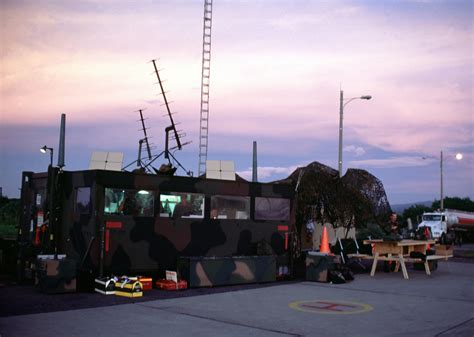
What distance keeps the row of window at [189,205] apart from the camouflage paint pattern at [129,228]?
0.34 ft

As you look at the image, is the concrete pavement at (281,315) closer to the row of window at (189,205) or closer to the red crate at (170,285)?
the red crate at (170,285)

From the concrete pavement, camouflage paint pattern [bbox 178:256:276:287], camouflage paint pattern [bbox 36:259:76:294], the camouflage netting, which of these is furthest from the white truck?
camouflage paint pattern [bbox 36:259:76:294]

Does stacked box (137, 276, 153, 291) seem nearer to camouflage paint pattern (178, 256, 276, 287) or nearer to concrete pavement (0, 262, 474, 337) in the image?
camouflage paint pattern (178, 256, 276, 287)

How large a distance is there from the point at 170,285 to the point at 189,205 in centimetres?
211

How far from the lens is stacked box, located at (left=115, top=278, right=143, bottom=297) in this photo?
11781 mm

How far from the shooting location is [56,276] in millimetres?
11859

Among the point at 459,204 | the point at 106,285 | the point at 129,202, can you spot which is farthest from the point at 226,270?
the point at 459,204

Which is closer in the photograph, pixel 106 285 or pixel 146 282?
pixel 106 285

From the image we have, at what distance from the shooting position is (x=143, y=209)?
528 inches

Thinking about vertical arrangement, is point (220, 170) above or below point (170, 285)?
above

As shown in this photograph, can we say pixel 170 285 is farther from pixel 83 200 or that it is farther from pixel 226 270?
pixel 83 200

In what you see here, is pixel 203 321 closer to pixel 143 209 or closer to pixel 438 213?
pixel 143 209

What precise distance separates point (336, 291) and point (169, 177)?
4.54m

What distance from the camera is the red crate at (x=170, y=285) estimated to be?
42.3 feet
